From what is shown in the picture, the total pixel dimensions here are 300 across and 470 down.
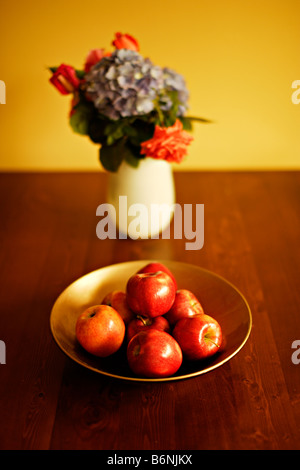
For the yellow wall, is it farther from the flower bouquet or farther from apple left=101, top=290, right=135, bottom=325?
apple left=101, top=290, right=135, bottom=325

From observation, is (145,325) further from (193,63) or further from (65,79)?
(193,63)

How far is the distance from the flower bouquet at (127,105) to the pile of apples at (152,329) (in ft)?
1.20

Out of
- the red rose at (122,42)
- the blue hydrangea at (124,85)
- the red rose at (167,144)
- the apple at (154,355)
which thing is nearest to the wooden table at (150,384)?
the apple at (154,355)

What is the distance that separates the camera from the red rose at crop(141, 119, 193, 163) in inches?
41.3

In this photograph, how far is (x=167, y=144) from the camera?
1.06 meters

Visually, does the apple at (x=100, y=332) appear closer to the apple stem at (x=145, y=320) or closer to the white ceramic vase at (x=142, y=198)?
the apple stem at (x=145, y=320)

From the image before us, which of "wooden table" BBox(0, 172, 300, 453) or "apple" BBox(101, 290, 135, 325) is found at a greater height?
"apple" BBox(101, 290, 135, 325)

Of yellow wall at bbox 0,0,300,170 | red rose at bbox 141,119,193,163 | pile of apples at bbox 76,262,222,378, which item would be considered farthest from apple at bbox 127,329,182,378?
yellow wall at bbox 0,0,300,170

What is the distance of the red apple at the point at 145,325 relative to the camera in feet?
2.62

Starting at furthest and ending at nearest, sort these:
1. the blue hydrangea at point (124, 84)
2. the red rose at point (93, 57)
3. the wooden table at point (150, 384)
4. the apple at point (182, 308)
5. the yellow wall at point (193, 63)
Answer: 1. the yellow wall at point (193, 63)
2. the red rose at point (93, 57)
3. the blue hydrangea at point (124, 84)
4. the apple at point (182, 308)
5. the wooden table at point (150, 384)

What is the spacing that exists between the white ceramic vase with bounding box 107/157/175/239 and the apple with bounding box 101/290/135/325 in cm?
37

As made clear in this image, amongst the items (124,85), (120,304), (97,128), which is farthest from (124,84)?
(120,304)

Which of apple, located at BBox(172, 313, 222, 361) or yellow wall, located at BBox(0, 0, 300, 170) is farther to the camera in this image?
yellow wall, located at BBox(0, 0, 300, 170)

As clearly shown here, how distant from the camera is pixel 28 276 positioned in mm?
1096
